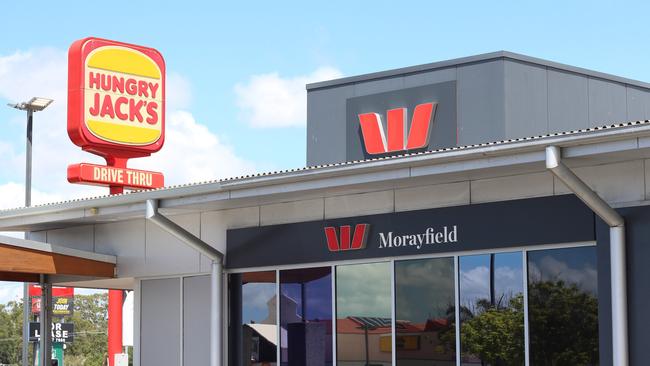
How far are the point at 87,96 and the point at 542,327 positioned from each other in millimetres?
13295

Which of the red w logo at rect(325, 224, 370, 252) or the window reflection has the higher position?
the red w logo at rect(325, 224, 370, 252)

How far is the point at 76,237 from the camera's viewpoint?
68.8ft

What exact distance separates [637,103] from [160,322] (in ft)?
40.2

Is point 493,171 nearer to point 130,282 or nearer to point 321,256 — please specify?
point 321,256

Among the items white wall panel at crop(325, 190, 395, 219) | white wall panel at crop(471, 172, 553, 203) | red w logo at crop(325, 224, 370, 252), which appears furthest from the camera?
red w logo at crop(325, 224, 370, 252)

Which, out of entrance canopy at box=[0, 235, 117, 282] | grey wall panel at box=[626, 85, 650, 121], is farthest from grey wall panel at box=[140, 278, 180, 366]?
grey wall panel at box=[626, 85, 650, 121]

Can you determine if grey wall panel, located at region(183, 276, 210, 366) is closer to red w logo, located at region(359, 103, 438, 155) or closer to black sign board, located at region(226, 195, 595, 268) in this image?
black sign board, located at region(226, 195, 595, 268)

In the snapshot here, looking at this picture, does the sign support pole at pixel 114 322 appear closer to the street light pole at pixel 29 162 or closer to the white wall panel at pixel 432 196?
the street light pole at pixel 29 162

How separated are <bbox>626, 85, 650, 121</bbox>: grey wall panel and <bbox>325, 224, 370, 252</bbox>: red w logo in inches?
434

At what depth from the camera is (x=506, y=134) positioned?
76.9ft

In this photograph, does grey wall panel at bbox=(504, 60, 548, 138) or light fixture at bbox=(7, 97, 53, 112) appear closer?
grey wall panel at bbox=(504, 60, 548, 138)

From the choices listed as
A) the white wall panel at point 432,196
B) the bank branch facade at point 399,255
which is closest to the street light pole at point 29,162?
the bank branch facade at point 399,255

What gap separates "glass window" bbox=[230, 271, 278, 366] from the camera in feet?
58.6

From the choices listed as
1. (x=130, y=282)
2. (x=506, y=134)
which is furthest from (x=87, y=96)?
(x=506, y=134)
